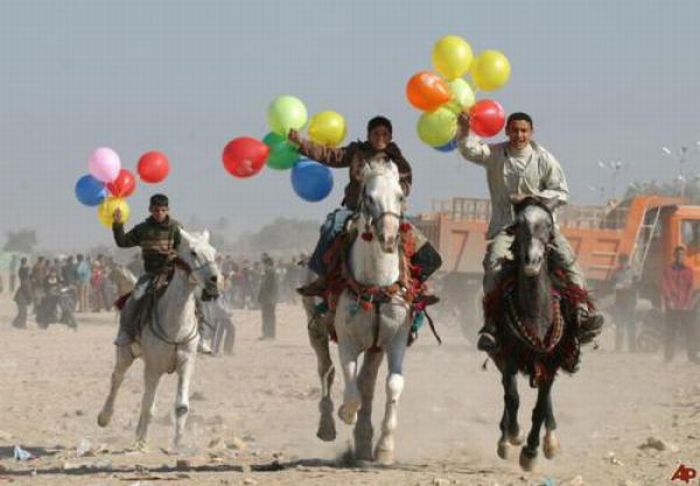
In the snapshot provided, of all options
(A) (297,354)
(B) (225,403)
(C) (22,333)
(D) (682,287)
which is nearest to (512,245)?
(B) (225,403)

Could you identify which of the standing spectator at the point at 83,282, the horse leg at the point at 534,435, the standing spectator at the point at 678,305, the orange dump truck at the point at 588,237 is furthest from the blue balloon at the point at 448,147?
the standing spectator at the point at 83,282

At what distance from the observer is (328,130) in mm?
11992

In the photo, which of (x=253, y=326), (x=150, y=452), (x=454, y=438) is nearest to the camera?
(x=150, y=452)

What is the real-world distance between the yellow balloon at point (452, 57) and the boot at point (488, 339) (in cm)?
266

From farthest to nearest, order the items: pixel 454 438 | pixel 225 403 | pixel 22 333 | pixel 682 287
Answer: pixel 22 333, pixel 682 287, pixel 225 403, pixel 454 438

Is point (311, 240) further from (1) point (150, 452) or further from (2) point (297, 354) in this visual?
(1) point (150, 452)

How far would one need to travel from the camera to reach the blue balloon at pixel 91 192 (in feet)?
46.1

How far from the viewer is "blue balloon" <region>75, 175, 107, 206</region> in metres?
14.1

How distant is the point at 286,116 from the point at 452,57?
150 cm

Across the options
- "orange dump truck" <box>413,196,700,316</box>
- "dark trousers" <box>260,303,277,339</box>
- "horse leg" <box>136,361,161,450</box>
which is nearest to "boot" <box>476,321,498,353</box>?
"horse leg" <box>136,361,161,450</box>

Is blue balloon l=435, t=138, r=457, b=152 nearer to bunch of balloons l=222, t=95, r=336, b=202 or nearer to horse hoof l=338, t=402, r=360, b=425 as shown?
bunch of balloons l=222, t=95, r=336, b=202

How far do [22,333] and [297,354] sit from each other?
9683 mm

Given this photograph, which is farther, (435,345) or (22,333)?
(22,333)

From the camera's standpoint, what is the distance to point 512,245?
9.91 metres
